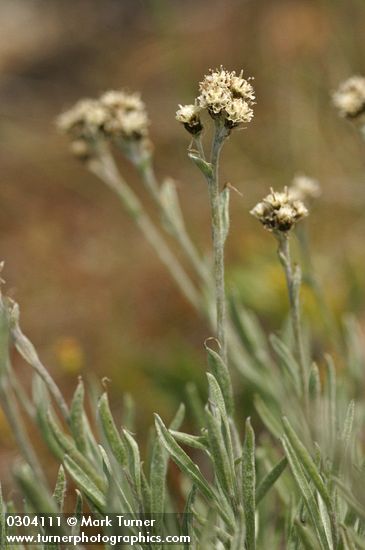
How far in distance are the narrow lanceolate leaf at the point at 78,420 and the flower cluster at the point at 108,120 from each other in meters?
0.98

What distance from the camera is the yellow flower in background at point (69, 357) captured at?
2.94 m

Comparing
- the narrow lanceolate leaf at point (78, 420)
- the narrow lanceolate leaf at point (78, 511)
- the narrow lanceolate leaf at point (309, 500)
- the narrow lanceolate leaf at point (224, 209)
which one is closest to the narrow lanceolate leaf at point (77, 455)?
the narrow lanceolate leaf at point (78, 420)

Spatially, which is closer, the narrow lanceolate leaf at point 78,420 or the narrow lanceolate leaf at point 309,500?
the narrow lanceolate leaf at point 309,500

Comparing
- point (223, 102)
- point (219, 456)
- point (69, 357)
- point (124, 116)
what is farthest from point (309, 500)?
point (69, 357)

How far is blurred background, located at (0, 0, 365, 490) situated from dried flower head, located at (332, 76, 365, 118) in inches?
28.6

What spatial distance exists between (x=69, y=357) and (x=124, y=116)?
46.2 inches

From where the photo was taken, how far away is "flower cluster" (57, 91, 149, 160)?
2227 mm

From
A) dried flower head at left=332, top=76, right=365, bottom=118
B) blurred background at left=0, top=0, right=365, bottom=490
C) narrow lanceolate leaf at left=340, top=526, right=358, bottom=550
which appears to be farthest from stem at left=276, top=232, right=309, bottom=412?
blurred background at left=0, top=0, right=365, bottom=490

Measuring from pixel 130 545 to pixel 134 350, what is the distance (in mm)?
1810

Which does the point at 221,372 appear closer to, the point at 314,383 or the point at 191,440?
the point at 191,440

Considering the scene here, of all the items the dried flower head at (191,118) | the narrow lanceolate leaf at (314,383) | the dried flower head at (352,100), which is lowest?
the narrow lanceolate leaf at (314,383)

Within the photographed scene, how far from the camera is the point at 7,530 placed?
138 cm

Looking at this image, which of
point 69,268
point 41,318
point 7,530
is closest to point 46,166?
point 69,268

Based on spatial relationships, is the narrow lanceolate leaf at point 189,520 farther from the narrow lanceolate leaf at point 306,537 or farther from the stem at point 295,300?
the stem at point 295,300
